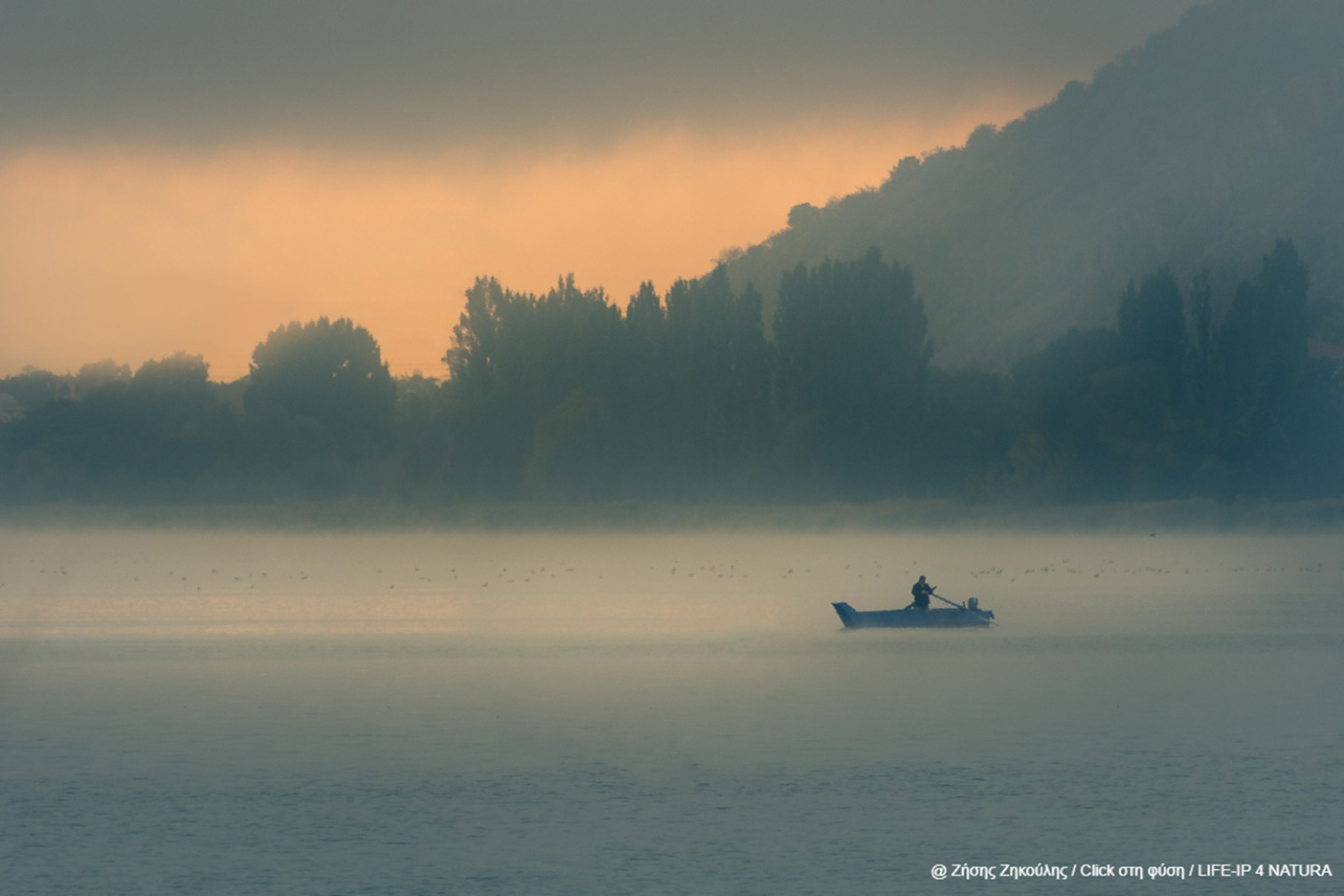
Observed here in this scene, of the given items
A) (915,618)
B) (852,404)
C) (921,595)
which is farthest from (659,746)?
(852,404)

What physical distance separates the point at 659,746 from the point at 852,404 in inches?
2985

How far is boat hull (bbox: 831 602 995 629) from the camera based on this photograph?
4238cm

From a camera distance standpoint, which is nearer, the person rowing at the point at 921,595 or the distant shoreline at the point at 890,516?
the person rowing at the point at 921,595

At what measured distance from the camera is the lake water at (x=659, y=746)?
18344 millimetres

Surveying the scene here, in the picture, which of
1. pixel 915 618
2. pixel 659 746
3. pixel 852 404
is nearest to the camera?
pixel 659 746

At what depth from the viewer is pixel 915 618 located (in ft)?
139

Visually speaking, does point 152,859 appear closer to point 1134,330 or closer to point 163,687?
point 163,687

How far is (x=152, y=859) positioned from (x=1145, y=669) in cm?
2291

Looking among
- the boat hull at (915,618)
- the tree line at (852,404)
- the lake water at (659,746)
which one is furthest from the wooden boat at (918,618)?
the tree line at (852,404)

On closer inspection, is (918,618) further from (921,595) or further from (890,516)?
(890,516)

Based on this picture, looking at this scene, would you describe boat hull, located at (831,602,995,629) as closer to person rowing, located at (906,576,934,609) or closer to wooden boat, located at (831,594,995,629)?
wooden boat, located at (831,594,995,629)

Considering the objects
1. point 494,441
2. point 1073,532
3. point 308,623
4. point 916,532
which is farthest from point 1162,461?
point 308,623

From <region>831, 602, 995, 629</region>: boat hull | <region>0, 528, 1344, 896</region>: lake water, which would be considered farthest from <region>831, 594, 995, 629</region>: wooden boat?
<region>0, 528, 1344, 896</region>: lake water

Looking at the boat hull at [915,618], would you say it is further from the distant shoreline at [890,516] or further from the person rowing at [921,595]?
the distant shoreline at [890,516]
